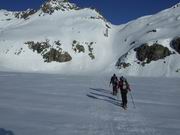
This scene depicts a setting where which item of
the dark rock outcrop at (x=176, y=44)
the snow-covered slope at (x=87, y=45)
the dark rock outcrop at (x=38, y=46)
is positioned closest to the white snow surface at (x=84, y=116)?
the snow-covered slope at (x=87, y=45)

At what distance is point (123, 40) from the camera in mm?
92438

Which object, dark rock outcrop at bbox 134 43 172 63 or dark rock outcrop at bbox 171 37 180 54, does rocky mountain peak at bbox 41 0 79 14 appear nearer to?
dark rock outcrop at bbox 134 43 172 63

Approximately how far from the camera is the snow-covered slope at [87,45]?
7425 cm

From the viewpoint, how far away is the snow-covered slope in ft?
244

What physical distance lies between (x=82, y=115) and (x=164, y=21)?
81262 millimetres

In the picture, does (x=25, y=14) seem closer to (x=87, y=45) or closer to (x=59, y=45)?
(x=59, y=45)

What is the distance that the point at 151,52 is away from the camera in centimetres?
7388

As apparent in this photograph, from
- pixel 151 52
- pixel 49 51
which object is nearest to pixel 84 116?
pixel 151 52

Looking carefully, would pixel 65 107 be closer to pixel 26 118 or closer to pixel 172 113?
pixel 26 118

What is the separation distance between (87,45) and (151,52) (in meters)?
22.8

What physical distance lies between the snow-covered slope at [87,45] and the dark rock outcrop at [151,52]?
3.24ft

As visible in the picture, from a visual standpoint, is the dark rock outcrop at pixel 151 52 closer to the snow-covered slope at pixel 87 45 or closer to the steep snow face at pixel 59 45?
the snow-covered slope at pixel 87 45

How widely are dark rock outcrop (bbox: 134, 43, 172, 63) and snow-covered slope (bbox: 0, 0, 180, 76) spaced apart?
3.24 ft

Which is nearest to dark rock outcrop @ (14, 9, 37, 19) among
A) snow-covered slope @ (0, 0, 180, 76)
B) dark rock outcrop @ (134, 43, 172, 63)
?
snow-covered slope @ (0, 0, 180, 76)
